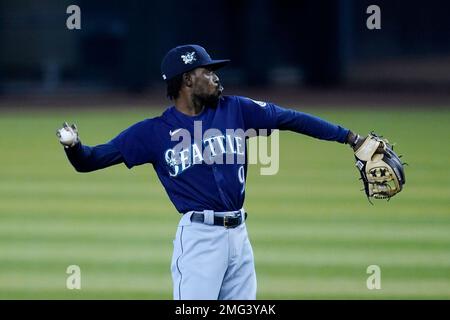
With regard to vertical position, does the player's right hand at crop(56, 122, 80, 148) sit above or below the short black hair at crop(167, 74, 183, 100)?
below

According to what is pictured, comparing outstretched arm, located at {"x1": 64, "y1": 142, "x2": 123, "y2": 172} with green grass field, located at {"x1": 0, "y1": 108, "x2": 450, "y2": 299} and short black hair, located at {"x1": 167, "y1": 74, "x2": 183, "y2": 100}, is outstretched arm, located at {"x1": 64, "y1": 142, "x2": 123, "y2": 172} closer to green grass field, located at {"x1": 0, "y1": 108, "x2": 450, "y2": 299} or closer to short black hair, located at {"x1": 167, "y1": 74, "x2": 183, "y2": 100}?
short black hair, located at {"x1": 167, "y1": 74, "x2": 183, "y2": 100}

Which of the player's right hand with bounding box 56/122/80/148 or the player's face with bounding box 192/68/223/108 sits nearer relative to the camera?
the player's right hand with bounding box 56/122/80/148

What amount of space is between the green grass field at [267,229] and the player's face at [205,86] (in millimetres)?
2489

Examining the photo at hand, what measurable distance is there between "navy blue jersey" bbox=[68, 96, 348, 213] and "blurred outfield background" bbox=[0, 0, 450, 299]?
2.33 meters

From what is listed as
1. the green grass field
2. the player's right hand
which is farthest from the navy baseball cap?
the green grass field

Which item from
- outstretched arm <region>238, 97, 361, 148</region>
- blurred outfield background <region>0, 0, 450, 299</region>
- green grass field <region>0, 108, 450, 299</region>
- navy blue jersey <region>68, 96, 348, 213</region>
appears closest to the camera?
navy blue jersey <region>68, 96, 348, 213</region>

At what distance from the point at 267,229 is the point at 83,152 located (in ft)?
16.7

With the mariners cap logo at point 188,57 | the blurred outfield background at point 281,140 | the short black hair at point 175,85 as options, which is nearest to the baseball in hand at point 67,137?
the short black hair at point 175,85

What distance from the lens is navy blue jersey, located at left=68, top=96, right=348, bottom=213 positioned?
5.37 metres

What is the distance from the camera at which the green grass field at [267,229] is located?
806 cm

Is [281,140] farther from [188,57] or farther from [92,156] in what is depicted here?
[92,156]

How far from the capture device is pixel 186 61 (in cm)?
544

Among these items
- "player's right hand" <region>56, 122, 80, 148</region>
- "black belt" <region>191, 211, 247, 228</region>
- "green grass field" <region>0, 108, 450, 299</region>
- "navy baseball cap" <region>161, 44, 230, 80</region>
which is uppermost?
"navy baseball cap" <region>161, 44, 230, 80</region>

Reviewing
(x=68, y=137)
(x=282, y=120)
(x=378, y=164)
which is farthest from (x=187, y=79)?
(x=378, y=164)
